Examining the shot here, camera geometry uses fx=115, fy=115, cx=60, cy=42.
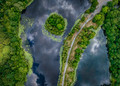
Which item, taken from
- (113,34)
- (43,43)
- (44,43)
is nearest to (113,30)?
(113,34)

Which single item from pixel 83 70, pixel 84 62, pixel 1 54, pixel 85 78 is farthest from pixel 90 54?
pixel 1 54

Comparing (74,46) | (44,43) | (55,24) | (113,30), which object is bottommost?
(74,46)

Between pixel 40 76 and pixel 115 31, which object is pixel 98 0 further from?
pixel 40 76

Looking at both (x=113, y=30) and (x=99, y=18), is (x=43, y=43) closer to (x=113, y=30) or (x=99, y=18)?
(x=99, y=18)

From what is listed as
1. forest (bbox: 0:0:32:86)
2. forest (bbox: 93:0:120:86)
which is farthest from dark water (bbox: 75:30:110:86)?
forest (bbox: 0:0:32:86)

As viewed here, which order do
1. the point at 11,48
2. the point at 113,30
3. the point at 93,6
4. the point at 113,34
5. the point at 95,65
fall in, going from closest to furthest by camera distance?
1. the point at 11,48
2. the point at 113,30
3. the point at 113,34
4. the point at 93,6
5. the point at 95,65

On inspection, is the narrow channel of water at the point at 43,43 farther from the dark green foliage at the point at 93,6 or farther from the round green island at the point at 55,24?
the dark green foliage at the point at 93,6

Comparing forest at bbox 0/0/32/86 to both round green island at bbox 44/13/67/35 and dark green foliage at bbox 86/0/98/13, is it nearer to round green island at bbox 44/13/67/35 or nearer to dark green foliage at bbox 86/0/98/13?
round green island at bbox 44/13/67/35

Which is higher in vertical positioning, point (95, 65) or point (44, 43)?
point (44, 43)
